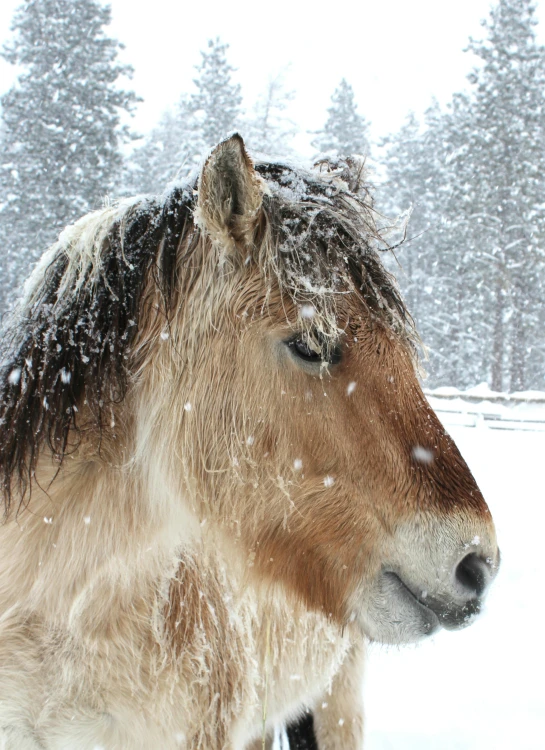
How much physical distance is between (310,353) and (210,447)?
1.67ft

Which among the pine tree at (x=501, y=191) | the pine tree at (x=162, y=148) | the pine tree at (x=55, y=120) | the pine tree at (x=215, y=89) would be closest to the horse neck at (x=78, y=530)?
the pine tree at (x=55, y=120)

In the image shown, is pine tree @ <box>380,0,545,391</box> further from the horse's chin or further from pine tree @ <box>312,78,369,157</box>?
the horse's chin

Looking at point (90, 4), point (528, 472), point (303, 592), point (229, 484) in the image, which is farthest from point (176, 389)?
point (90, 4)

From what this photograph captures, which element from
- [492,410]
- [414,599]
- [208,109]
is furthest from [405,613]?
[208,109]

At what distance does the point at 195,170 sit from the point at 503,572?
22.4ft

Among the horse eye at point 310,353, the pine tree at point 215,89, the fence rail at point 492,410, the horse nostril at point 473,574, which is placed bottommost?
the fence rail at point 492,410

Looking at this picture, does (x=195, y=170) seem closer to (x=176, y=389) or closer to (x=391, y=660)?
(x=176, y=389)

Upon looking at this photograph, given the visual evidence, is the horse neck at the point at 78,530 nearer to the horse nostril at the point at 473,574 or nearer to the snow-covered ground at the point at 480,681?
the horse nostril at the point at 473,574

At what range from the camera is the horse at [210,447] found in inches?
72.6

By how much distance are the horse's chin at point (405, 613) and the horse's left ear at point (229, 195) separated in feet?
4.30

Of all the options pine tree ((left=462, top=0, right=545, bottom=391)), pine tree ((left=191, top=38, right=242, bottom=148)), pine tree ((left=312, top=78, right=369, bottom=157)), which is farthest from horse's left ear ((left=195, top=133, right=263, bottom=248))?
pine tree ((left=312, top=78, right=369, bottom=157))

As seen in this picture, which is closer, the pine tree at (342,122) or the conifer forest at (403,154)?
the conifer forest at (403,154)

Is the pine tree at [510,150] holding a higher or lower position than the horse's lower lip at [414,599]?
higher

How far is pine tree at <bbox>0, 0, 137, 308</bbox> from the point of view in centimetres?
1920
